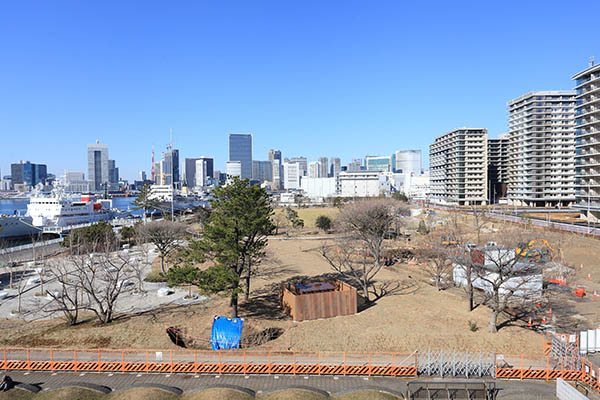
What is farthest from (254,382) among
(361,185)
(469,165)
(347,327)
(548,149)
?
(361,185)

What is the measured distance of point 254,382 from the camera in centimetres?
1127

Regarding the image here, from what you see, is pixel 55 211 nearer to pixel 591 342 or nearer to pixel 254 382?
pixel 254 382

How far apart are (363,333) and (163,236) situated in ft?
64.6

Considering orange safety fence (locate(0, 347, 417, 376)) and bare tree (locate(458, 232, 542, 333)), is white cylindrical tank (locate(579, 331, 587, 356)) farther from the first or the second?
orange safety fence (locate(0, 347, 417, 376))

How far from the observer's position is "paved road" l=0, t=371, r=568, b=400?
10758mm

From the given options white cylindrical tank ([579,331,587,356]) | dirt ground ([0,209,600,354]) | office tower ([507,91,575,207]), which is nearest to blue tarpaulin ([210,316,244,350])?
dirt ground ([0,209,600,354])

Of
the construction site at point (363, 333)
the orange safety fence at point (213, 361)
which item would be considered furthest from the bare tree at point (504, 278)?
the orange safety fence at point (213, 361)

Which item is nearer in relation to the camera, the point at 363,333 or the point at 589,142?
the point at 363,333

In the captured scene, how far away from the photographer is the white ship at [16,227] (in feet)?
161

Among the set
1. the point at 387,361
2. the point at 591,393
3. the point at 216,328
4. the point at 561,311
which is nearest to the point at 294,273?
the point at 216,328

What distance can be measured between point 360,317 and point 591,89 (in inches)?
1893

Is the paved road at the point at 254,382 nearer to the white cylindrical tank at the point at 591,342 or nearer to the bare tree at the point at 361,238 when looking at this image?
the white cylindrical tank at the point at 591,342

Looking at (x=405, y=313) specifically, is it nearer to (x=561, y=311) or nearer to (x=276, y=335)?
(x=276, y=335)

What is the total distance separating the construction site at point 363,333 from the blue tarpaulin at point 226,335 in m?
0.07
